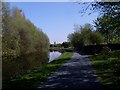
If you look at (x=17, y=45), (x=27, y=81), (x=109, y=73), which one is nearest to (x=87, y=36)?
(x=17, y=45)

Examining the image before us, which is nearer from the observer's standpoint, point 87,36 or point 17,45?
point 17,45

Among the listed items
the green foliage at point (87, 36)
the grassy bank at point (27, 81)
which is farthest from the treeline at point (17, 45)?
the green foliage at point (87, 36)

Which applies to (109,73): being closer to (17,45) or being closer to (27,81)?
(27,81)

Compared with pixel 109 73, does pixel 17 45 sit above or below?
above

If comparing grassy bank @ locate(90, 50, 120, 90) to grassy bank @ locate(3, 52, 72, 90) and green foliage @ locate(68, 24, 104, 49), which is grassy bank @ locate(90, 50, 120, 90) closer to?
grassy bank @ locate(3, 52, 72, 90)

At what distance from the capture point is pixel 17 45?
53.9m

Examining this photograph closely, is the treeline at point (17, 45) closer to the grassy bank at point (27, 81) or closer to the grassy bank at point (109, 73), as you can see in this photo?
the grassy bank at point (27, 81)

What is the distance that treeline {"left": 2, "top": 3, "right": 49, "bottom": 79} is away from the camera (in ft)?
108

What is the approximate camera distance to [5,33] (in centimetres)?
4631

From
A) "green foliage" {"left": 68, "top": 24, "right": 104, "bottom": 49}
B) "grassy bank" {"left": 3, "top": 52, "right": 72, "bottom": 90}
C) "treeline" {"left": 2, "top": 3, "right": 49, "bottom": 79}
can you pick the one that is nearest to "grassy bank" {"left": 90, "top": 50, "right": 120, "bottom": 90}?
"grassy bank" {"left": 3, "top": 52, "right": 72, "bottom": 90}

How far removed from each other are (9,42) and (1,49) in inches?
349

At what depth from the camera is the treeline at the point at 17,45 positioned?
33.0 m

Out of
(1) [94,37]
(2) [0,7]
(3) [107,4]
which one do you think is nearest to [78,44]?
(1) [94,37]

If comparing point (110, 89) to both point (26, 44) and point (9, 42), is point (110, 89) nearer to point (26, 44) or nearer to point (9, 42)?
point (9, 42)
